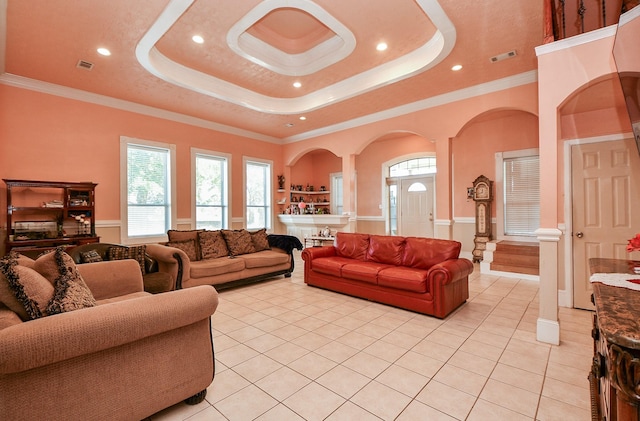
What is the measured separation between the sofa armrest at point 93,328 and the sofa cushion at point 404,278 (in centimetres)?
236

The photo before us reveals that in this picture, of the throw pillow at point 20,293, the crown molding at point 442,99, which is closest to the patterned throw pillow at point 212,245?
the throw pillow at point 20,293

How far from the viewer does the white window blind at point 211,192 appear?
6.47 m

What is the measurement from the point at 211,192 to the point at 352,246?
3765 mm

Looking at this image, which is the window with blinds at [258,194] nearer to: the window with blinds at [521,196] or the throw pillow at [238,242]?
the throw pillow at [238,242]

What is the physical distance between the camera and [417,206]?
7.86 m

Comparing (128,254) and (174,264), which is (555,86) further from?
(128,254)

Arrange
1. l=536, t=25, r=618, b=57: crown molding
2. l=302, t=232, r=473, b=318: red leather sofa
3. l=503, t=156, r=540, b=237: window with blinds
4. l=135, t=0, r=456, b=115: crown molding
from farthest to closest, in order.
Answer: l=503, t=156, r=540, b=237: window with blinds < l=302, t=232, r=473, b=318: red leather sofa < l=135, t=0, r=456, b=115: crown molding < l=536, t=25, r=618, b=57: crown molding

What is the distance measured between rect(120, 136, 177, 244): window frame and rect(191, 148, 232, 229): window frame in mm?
394

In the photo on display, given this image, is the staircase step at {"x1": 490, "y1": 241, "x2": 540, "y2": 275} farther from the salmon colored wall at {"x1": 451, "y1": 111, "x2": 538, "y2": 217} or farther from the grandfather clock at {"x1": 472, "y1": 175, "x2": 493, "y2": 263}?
the salmon colored wall at {"x1": 451, "y1": 111, "x2": 538, "y2": 217}

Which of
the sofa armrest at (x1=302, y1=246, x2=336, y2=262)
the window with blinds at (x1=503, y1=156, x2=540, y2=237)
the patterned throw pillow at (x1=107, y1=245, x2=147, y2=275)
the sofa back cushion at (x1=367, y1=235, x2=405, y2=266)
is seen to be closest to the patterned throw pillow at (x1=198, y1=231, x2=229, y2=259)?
the patterned throw pillow at (x1=107, y1=245, x2=147, y2=275)

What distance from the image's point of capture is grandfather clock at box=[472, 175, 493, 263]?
621cm

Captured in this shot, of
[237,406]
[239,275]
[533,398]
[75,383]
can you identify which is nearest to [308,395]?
[237,406]

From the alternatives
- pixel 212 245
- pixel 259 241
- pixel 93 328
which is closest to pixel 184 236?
pixel 212 245

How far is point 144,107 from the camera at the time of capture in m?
5.55
